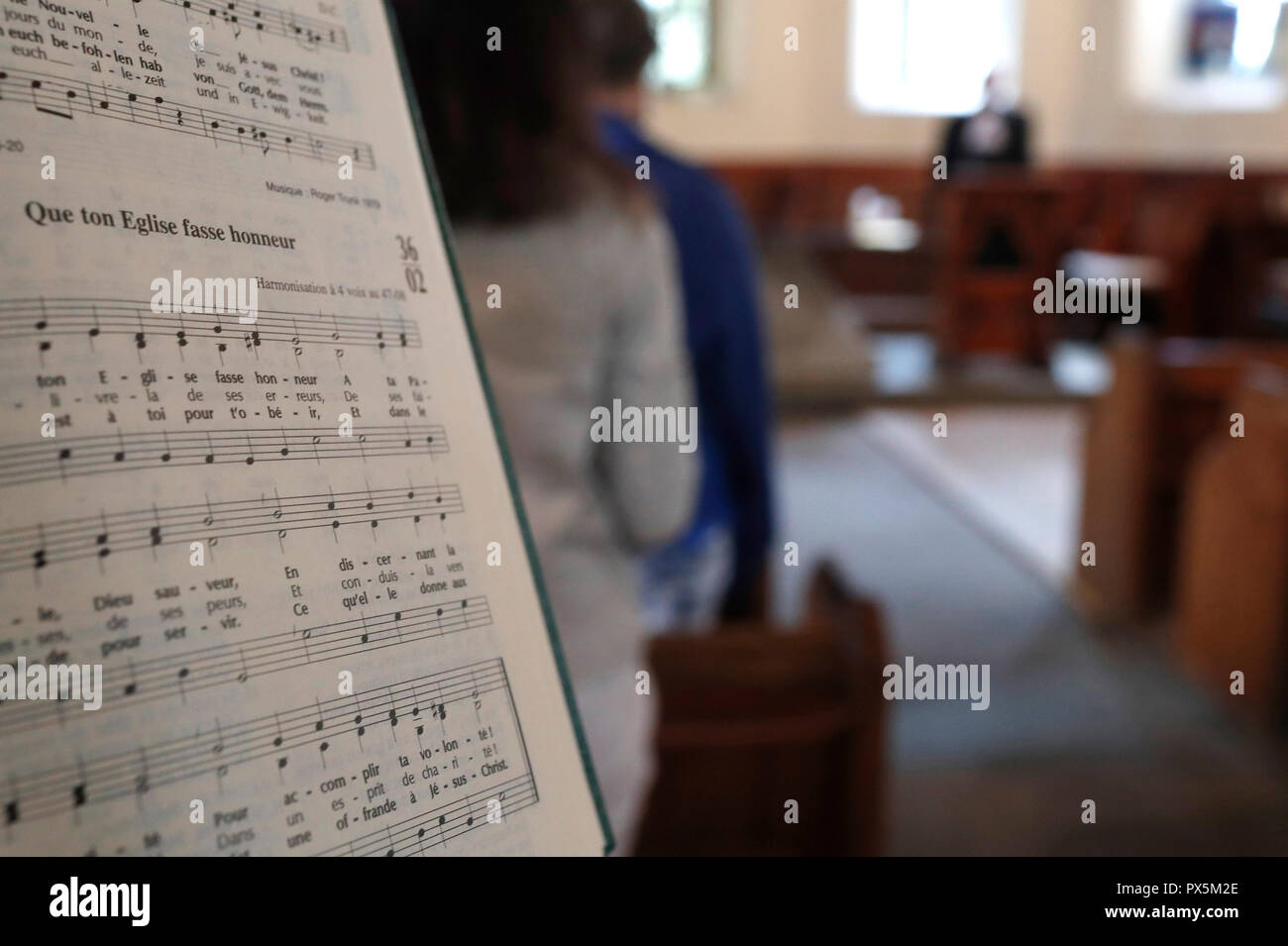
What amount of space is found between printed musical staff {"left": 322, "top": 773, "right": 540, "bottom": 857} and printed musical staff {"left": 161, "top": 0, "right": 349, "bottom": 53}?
0.34 m

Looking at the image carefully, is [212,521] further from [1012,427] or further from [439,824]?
[1012,427]

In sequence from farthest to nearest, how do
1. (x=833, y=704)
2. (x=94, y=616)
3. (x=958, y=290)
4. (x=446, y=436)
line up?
(x=958, y=290) → (x=833, y=704) → (x=446, y=436) → (x=94, y=616)

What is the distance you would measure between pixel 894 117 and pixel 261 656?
9927 millimetres

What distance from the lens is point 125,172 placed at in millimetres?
436

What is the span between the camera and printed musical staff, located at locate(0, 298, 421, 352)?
0.40 metres

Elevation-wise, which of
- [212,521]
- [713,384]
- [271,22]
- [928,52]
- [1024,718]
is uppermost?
[928,52]

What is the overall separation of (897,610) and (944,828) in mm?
1264

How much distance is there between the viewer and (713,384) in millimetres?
1678

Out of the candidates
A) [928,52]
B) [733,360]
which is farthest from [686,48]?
[733,360]

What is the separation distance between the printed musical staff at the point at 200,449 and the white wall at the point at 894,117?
9.27 m

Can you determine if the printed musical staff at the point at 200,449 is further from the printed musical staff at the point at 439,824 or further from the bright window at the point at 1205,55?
the bright window at the point at 1205,55

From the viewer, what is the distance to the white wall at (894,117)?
30.9ft
